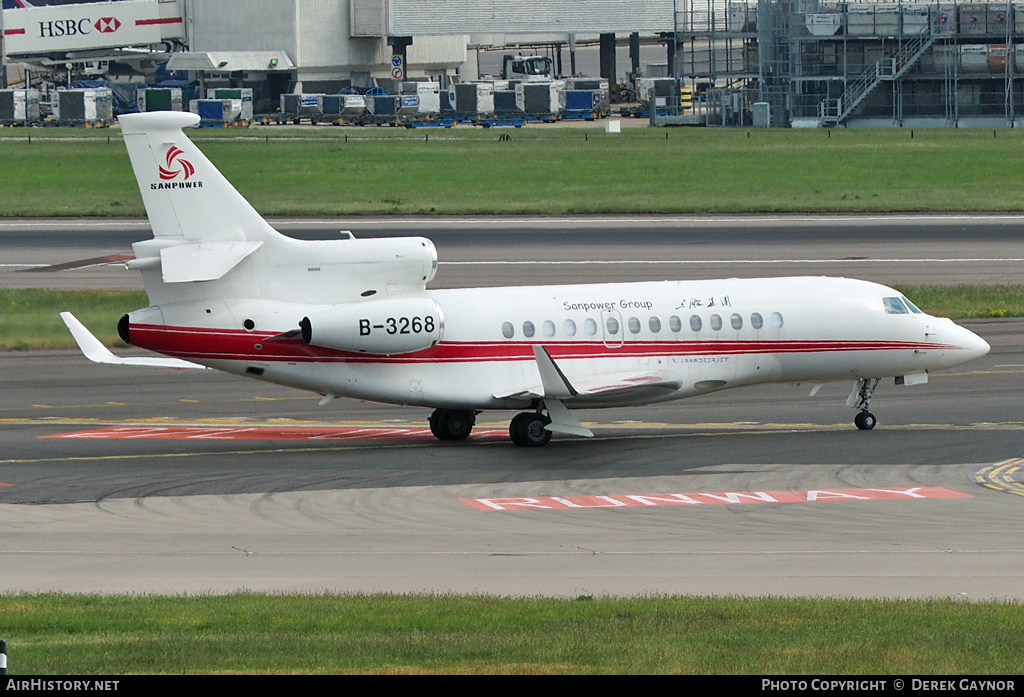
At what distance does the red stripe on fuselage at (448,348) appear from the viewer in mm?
29188

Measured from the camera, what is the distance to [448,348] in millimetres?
30469

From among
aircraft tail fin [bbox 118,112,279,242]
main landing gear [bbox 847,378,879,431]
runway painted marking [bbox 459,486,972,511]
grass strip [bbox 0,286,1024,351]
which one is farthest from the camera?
grass strip [bbox 0,286,1024,351]

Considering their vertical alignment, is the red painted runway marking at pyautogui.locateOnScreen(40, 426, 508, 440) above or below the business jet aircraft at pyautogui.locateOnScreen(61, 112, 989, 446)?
below

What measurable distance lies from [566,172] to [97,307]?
161ft

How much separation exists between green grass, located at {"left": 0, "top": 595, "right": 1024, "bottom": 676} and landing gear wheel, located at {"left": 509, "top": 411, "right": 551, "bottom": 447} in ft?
40.5

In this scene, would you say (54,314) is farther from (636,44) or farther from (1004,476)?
(636,44)

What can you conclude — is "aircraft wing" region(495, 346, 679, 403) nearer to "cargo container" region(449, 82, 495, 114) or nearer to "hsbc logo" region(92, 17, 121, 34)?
"cargo container" region(449, 82, 495, 114)

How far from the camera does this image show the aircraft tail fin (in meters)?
29.1

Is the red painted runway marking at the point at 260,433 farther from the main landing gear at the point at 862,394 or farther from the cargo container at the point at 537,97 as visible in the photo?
the cargo container at the point at 537,97

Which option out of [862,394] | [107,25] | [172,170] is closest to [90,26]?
[107,25]

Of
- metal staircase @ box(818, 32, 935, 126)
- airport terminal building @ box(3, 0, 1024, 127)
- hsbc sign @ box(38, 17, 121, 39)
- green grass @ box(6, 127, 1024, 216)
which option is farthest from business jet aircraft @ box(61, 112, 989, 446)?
hsbc sign @ box(38, 17, 121, 39)

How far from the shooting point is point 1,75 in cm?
16612

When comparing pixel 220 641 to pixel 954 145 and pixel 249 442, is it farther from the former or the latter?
pixel 954 145

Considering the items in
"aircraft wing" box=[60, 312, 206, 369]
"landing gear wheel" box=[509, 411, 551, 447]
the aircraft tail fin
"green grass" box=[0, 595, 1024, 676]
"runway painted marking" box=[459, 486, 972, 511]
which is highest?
the aircraft tail fin
